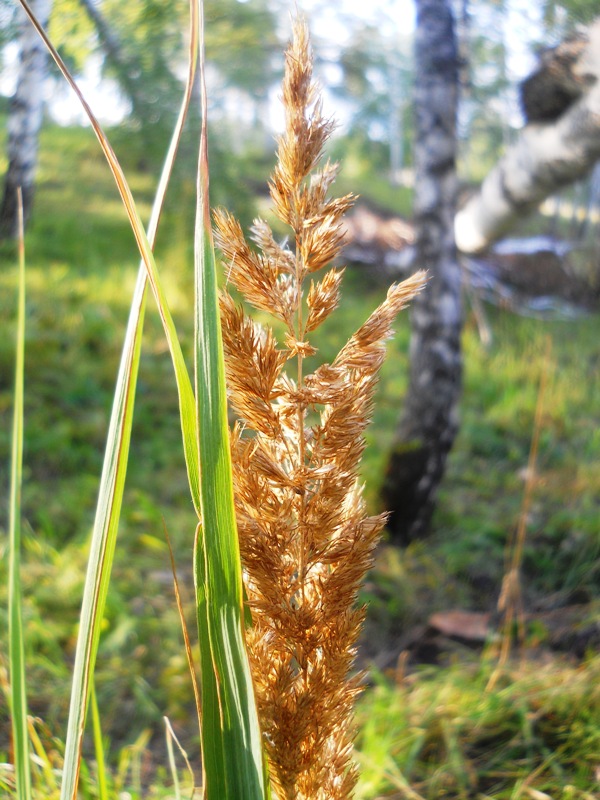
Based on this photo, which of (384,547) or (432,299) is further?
(384,547)

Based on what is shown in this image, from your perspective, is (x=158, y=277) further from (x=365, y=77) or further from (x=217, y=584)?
(x=365, y=77)

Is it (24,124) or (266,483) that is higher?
(24,124)

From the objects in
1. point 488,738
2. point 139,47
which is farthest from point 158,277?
point 139,47

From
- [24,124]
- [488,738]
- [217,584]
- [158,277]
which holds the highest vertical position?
[24,124]

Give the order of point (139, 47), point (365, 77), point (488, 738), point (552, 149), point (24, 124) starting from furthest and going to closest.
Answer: point (365, 77) → point (24, 124) → point (139, 47) → point (552, 149) → point (488, 738)

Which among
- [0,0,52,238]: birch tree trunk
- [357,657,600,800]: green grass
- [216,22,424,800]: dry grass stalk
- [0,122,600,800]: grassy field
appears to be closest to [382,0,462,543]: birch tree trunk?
[0,122,600,800]: grassy field

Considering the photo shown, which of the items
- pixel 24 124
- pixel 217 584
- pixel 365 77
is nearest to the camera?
pixel 217 584

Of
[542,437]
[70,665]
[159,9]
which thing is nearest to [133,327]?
[70,665]

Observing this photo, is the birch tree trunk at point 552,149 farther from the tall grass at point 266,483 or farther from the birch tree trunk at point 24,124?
the birch tree trunk at point 24,124
